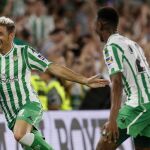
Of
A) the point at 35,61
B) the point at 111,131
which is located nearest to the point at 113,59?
the point at 111,131

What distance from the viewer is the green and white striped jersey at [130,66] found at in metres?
8.65

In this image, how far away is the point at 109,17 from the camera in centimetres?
888

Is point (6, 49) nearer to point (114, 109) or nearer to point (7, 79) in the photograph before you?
point (7, 79)

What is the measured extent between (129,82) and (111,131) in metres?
0.65

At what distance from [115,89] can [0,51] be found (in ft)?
5.49

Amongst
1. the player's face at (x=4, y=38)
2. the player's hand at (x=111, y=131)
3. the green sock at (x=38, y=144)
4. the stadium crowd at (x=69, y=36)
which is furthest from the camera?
the stadium crowd at (x=69, y=36)

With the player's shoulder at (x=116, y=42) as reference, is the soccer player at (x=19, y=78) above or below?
Answer: below

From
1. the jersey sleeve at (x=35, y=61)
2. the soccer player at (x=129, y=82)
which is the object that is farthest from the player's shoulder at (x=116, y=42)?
the jersey sleeve at (x=35, y=61)

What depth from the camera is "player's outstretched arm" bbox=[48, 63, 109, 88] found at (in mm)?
9336

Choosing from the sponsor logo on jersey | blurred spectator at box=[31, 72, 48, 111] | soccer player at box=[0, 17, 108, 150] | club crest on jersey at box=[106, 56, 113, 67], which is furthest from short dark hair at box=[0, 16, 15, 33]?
blurred spectator at box=[31, 72, 48, 111]

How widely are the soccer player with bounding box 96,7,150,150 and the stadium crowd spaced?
471 cm

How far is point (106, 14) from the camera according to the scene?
8.90 m

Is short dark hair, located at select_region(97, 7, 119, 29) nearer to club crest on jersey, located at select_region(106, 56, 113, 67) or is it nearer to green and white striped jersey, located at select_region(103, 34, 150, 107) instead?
green and white striped jersey, located at select_region(103, 34, 150, 107)

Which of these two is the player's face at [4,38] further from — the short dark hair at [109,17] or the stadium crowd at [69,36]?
the stadium crowd at [69,36]
